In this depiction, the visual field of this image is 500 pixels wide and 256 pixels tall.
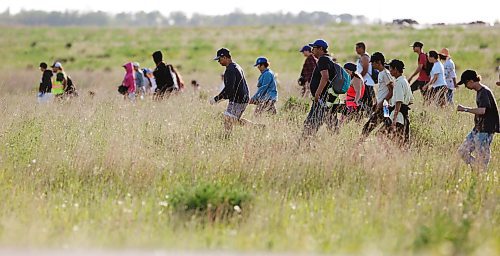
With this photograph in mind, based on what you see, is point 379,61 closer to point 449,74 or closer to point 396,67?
point 396,67

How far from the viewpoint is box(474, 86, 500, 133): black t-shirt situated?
10383 mm

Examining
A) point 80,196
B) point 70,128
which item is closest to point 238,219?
point 80,196

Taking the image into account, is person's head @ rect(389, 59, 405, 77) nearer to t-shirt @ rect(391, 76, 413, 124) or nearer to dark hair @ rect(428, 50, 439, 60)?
t-shirt @ rect(391, 76, 413, 124)

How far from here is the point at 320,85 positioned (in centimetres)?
1191

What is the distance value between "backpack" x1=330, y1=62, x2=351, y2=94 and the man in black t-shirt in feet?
0.20

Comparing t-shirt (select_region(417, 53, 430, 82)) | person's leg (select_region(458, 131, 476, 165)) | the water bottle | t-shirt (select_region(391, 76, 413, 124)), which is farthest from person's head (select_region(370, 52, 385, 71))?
t-shirt (select_region(417, 53, 430, 82))

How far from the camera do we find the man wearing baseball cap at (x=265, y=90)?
1424 cm

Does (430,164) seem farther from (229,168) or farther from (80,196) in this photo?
(80,196)

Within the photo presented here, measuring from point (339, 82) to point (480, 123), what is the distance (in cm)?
236

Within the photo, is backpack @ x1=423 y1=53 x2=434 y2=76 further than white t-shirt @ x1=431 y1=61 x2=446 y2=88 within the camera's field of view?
Yes

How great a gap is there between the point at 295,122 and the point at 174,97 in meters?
4.60

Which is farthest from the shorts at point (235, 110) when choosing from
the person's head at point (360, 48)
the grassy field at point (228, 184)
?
the person's head at point (360, 48)

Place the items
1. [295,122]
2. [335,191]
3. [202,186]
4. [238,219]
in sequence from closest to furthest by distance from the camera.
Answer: [238,219] < [202,186] < [335,191] < [295,122]

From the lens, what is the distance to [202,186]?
869cm
